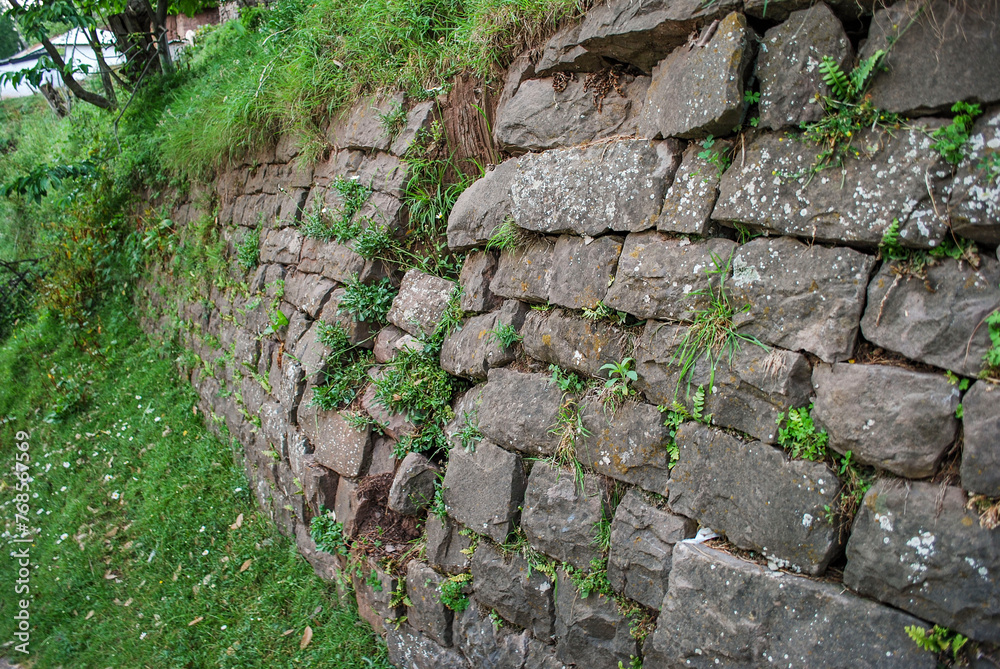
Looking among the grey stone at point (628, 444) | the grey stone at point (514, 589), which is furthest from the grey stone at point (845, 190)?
the grey stone at point (514, 589)

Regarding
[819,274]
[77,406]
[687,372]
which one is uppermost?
[819,274]

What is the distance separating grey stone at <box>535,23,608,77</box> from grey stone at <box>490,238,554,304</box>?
2.46ft

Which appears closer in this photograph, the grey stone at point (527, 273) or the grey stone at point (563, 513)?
the grey stone at point (563, 513)

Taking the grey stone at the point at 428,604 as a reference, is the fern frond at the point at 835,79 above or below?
above

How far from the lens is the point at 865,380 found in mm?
1795

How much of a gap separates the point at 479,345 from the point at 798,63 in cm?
175

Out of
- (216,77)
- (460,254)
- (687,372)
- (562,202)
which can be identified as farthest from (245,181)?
(687,372)

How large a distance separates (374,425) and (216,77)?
4.81 metres

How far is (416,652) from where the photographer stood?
3.28m

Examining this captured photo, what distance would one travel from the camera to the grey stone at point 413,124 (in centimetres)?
360

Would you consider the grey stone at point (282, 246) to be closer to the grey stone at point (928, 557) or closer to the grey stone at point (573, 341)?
the grey stone at point (573, 341)

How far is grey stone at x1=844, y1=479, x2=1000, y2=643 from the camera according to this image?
5.26 ft

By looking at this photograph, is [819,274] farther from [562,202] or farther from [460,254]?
[460,254]

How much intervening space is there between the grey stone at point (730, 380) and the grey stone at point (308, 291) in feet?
7.98
